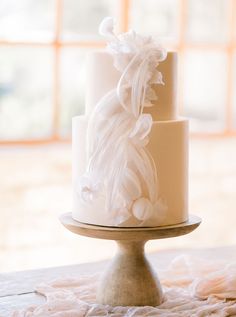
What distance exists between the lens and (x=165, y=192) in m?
1.24

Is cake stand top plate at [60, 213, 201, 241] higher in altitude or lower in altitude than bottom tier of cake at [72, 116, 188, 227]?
lower

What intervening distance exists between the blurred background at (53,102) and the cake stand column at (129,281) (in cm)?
179

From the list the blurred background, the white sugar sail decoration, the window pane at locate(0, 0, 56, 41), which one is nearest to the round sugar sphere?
the white sugar sail decoration

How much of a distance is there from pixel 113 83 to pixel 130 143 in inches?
4.8

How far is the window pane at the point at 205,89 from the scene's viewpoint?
11.1ft

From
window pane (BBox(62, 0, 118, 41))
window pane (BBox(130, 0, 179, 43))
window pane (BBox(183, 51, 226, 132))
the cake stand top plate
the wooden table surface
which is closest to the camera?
the cake stand top plate

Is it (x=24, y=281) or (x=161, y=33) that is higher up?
(x=161, y=33)

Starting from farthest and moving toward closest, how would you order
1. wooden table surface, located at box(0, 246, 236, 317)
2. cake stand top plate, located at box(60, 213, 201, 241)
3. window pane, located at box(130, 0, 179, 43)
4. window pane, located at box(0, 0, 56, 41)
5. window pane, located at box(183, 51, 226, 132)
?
window pane, located at box(183, 51, 226, 132) → window pane, located at box(130, 0, 179, 43) → window pane, located at box(0, 0, 56, 41) → wooden table surface, located at box(0, 246, 236, 317) → cake stand top plate, located at box(60, 213, 201, 241)

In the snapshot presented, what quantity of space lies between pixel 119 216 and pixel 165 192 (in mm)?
98

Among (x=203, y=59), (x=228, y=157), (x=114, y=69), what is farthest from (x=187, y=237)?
(x=114, y=69)

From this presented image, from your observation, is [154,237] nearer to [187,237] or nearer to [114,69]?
[114,69]

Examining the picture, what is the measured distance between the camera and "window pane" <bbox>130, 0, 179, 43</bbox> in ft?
10.8

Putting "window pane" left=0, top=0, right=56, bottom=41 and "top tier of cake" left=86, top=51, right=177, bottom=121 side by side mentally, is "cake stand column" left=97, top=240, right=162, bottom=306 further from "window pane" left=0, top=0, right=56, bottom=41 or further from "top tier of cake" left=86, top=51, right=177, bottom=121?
"window pane" left=0, top=0, right=56, bottom=41

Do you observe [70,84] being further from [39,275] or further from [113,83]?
[113,83]
